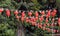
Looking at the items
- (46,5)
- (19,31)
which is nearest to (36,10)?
(46,5)

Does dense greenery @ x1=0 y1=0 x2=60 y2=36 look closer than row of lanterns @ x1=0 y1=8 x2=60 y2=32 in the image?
Yes

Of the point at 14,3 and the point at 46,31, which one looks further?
the point at 14,3

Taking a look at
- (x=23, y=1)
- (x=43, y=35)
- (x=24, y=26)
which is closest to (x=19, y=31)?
(x=24, y=26)

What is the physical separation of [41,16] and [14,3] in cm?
101

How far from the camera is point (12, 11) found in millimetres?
6453

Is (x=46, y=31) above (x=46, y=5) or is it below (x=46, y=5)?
below

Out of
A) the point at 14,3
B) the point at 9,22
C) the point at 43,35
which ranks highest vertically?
the point at 14,3

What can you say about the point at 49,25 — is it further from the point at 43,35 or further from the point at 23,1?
the point at 23,1

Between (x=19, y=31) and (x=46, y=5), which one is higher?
(x=46, y=5)

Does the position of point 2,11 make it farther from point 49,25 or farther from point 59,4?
point 59,4

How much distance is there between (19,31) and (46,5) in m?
1.46

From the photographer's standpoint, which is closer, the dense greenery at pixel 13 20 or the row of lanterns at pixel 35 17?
the dense greenery at pixel 13 20

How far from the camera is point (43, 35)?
662cm

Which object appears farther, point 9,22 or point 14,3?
point 14,3
